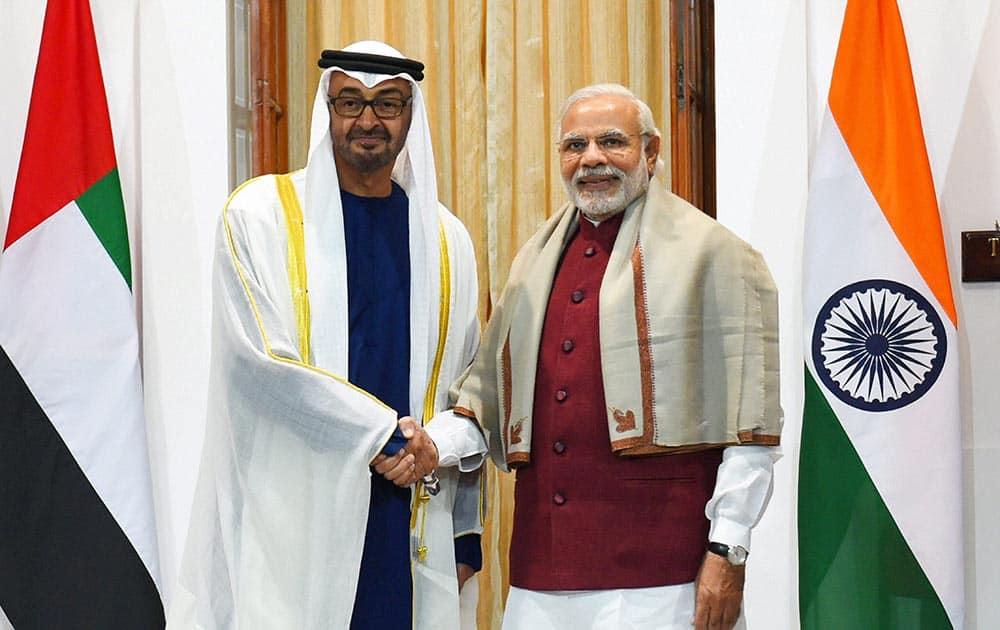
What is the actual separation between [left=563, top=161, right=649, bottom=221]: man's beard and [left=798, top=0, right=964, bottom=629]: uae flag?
2.60 ft

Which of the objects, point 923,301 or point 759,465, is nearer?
point 759,465

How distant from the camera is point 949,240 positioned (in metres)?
3.80

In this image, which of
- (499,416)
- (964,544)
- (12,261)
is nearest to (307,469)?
(499,416)

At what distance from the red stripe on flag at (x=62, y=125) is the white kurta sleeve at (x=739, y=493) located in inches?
87.1

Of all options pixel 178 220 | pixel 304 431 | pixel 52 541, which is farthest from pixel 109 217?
pixel 304 431

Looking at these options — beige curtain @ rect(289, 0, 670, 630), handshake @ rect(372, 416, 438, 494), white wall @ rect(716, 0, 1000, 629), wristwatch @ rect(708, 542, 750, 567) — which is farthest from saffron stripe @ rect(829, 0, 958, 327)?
handshake @ rect(372, 416, 438, 494)

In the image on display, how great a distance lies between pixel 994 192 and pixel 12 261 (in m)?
2.89

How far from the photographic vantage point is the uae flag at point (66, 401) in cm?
381

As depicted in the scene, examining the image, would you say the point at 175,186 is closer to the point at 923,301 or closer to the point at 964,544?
the point at 923,301

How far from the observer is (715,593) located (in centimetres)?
276

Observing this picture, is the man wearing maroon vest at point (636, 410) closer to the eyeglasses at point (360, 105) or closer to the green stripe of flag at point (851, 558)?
the eyeglasses at point (360, 105)

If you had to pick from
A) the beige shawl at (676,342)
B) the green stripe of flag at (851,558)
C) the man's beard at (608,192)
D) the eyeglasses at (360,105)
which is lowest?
the green stripe of flag at (851,558)

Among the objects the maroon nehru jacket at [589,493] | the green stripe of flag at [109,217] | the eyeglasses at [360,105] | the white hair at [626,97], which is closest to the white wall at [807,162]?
the white hair at [626,97]

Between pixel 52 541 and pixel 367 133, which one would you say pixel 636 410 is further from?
pixel 52 541
